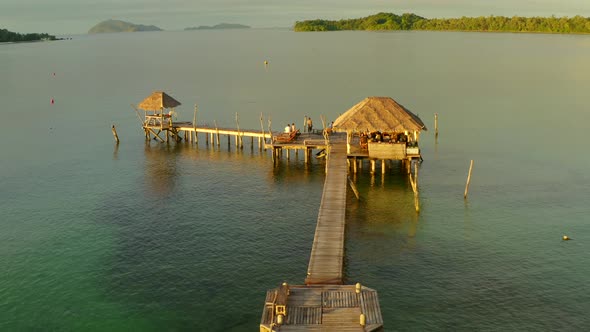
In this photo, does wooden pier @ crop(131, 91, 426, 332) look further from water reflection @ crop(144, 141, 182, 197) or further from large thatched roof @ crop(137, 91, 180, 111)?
water reflection @ crop(144, 141, 182, 197)

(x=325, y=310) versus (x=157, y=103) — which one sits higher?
(x=157, y=103)

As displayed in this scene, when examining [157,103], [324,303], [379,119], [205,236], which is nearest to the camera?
[324,303]

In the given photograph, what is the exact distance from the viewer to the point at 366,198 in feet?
138

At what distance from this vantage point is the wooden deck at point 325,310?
2202 cm

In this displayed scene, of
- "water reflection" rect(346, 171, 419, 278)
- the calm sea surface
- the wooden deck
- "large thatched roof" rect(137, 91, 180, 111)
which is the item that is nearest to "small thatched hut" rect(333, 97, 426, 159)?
"water reflection" rect(346, 171, 419, 278)

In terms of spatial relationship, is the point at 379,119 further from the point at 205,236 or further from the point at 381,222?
the point at 205,236

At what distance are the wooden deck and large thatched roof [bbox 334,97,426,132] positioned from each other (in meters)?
21.3

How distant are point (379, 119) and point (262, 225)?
13611mm

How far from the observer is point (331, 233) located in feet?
101

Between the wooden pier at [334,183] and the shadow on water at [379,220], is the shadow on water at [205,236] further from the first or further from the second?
the shadow on water at [379,220]

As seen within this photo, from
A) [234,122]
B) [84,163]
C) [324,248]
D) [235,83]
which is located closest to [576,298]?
[324,248]

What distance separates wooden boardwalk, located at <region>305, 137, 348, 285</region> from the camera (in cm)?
2638

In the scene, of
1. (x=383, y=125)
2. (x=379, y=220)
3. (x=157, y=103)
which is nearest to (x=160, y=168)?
(x=157, y=103)

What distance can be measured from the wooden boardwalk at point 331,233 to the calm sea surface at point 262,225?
1.97 meters
